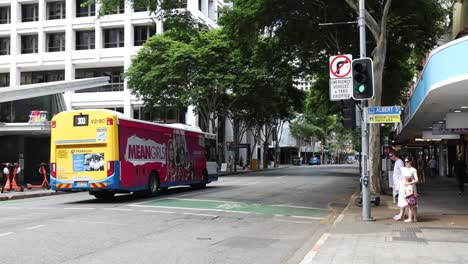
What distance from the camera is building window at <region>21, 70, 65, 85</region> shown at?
2324 inches

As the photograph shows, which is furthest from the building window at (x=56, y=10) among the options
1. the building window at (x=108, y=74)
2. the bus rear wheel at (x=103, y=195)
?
the bus rear wheel at (x=103, y=195)

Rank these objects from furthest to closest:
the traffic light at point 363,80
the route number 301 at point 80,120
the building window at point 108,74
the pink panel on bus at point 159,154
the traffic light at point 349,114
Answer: the building window at point 108,74
the pink panel on bus at point 159,154
the route number 301 at point 80,120
the traffic light at point 349,114
the traffic light at point 363,80

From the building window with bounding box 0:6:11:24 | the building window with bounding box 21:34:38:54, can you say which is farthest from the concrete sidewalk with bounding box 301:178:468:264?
the building window with bounding box 0:6:11:24

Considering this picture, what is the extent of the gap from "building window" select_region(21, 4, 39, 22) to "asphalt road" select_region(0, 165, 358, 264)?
4583 cm

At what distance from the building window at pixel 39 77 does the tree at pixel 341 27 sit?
39228 mm

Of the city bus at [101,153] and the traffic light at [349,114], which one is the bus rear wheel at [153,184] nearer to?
the city bus at [101,153]

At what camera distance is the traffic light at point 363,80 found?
13.8 meters

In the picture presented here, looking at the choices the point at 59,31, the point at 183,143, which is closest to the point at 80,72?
the point at 59,31

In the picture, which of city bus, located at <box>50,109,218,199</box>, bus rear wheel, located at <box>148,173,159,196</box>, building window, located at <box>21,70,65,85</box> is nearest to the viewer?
city bus, located at <box>50,109,218,199</box>

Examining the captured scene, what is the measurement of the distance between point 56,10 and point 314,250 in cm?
5530

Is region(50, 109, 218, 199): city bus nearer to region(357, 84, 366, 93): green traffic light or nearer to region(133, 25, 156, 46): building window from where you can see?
region(357, 84, 366, 93): green traffic light

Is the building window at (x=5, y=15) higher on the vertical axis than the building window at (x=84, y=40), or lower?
higher

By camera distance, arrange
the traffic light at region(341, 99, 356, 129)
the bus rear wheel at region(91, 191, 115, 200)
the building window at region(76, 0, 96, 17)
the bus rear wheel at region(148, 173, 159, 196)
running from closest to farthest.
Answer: the traffic light at region(341, 99, 356, 129) < the bus rear wheel at region(91, 191, 115, 200) < the bus rear wheel at region(148, 173, 159, 196) < the building window at region(76, 0, 96, 17)

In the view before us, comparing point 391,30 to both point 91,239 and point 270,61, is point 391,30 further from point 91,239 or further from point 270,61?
point 91,239
